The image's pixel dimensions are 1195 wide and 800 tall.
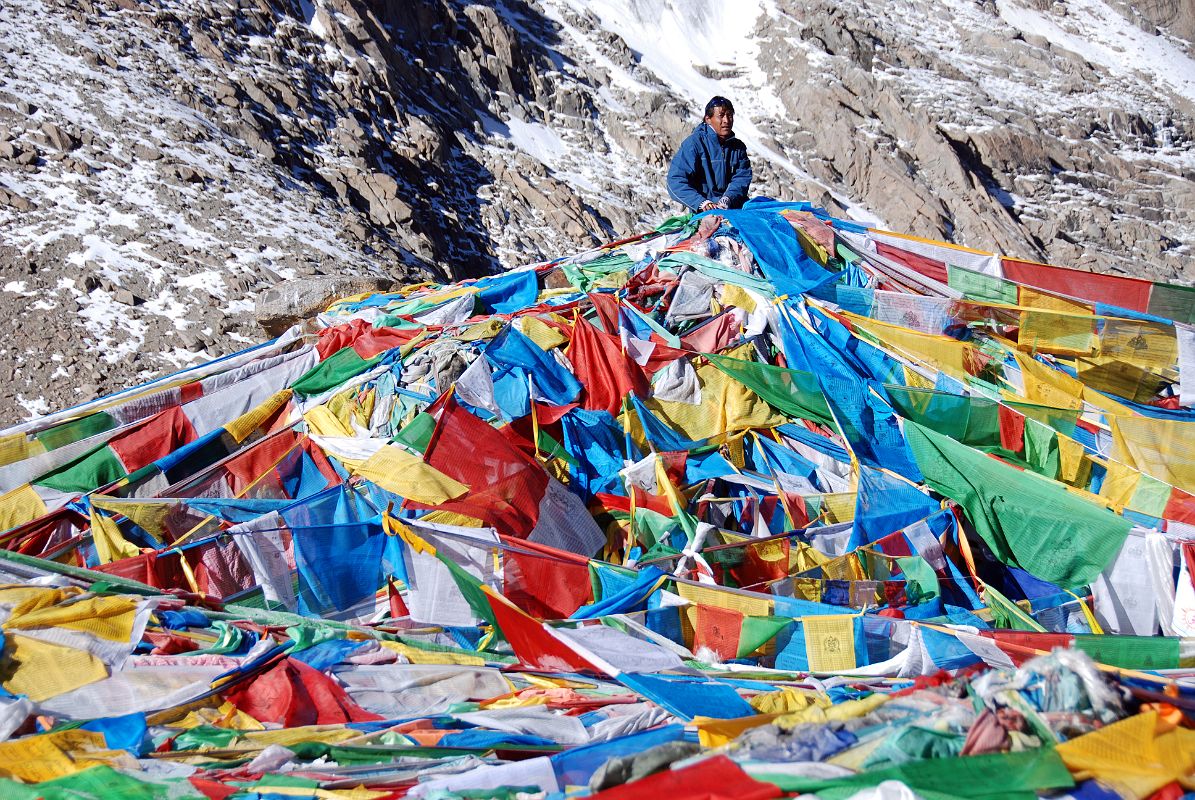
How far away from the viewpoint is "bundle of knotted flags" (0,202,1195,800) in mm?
2689

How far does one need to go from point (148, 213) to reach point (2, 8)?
19.4ft

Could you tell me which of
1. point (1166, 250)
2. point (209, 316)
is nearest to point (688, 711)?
point (209, 316)

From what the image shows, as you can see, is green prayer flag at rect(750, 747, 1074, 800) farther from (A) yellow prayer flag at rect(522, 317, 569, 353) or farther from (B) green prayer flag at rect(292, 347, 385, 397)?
(B) green prayer flag at rect(292, 347, 385, 397)

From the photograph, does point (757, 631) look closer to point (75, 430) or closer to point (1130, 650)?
point (1130, 650)

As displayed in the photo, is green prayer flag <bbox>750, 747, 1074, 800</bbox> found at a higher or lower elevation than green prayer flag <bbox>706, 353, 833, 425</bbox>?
higher

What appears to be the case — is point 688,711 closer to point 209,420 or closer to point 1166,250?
point 209,420

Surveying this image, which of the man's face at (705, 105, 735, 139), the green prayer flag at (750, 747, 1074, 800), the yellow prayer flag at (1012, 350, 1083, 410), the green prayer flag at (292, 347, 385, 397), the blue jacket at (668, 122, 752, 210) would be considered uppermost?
the man's face at (705, 105, 735, 139)

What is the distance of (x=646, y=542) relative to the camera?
5.33 m

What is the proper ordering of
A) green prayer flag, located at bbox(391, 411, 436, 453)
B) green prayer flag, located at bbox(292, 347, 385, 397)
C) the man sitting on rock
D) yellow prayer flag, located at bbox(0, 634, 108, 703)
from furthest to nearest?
the man sitting on rock, green prayer flag, located at bbox(292, 347, 385, 397), green prayer flag, located at bbox(391, 411, 436, 453), yellow prayer flag, located at bbox(0, 634, 108, 703)

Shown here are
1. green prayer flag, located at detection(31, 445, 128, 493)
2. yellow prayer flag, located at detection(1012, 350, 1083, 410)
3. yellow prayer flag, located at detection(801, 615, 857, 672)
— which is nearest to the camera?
yellow prayer flag, located at detection(801, 615, 857, 672)

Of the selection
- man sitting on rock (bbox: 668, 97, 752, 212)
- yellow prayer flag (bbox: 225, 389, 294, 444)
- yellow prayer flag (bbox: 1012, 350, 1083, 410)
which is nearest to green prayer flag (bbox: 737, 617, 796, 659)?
yellow prayer flag (bbox: 1012, 350, 1083, 410)

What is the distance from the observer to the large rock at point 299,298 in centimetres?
963

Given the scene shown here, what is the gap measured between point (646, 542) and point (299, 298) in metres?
5.75

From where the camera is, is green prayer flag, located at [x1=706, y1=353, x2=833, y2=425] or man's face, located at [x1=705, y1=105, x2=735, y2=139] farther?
man's face, located at [x1=705, y1=105, x2=735, y2=139]
